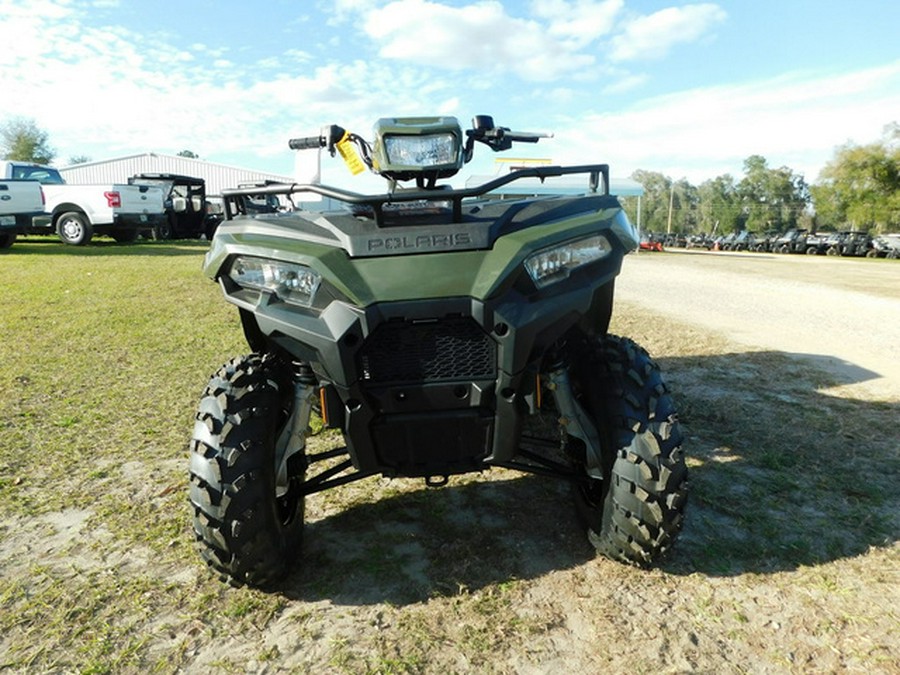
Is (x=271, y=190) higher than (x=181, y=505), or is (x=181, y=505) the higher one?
(x=271, y=190)

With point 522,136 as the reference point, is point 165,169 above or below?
above

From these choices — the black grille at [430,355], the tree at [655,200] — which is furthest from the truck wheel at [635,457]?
the tree at [655,200]

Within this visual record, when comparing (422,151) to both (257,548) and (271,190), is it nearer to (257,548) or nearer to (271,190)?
(271,190)

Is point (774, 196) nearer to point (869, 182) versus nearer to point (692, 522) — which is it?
point (869, 182)

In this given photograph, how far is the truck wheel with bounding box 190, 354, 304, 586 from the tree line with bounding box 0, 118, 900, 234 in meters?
53.2

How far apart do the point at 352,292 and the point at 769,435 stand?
287cm

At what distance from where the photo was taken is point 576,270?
6.94ft

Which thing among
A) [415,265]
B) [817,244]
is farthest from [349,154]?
[817,244]

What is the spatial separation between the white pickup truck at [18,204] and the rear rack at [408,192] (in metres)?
15.4

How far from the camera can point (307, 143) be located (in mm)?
2918

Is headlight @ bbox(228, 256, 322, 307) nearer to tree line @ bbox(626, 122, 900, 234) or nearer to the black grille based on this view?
the black grille

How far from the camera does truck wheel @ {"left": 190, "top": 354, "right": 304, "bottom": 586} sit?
207cm

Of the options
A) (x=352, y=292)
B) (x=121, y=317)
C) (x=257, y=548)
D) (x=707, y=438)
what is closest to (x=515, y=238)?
(x=352, y=292)

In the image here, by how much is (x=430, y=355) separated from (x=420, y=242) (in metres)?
0.35
